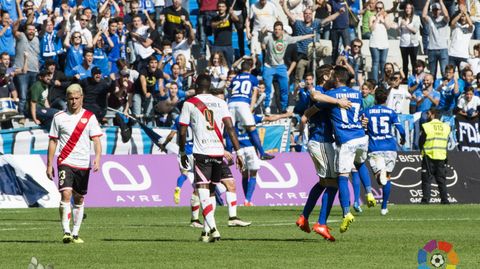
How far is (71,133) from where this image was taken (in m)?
17.4

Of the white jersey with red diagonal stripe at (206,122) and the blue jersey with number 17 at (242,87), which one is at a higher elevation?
the white jersey with red diagonal stripe at (206,122)

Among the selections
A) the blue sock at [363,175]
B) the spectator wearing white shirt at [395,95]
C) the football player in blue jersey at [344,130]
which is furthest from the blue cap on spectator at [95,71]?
the football player in blue jersey at [344,130]

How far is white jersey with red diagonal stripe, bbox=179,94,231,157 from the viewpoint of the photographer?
17.5 metres

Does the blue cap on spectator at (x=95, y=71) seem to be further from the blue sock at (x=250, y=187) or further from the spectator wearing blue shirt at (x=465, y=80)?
the spectator wearing blue shirt at (x=465, y=80)

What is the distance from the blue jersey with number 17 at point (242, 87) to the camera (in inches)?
1113

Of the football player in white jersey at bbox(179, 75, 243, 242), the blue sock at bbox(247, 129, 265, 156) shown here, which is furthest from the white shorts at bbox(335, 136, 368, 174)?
the blue sock at bbox(247, 129, 265, 156)

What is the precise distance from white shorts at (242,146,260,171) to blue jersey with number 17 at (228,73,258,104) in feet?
3.87

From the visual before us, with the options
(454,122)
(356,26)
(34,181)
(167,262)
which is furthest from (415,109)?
(167,262)

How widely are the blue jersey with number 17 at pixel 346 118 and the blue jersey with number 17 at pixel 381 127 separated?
28.8ft

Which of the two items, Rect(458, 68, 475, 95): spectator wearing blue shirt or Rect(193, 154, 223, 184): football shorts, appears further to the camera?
Rect(458, 68, 475, 95): spectator wearing blue shirt

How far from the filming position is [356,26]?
3806 centimetres

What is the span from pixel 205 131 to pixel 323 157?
1.77 meters

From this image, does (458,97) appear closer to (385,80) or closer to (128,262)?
(385,80)

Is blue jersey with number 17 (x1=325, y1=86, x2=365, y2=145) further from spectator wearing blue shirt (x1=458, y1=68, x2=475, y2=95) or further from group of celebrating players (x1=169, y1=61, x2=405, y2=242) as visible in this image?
spectator wearing blue shirt (x1=458, y1=68, x2=475, y2=95)
